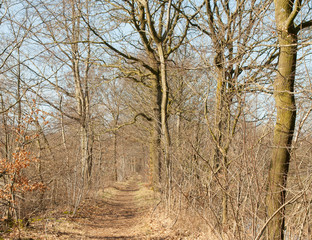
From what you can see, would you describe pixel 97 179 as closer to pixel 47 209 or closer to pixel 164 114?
pixel 47 209

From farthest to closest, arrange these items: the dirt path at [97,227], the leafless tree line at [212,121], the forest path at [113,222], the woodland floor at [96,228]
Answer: the forest path at [113,222], the dirt path at [97,227], the woodland floor at [96,228], the leafless tree line at [212,121]

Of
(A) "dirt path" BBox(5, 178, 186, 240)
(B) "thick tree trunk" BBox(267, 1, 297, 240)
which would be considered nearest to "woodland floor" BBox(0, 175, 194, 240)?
(A) "dirt path" BBox(5, 178, 186, 240)

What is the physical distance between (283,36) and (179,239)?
4.21 m

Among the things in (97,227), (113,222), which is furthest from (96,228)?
(113,222)

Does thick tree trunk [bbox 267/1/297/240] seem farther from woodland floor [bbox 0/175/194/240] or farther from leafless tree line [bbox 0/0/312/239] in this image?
woodland floor [bbox 0/175/194/240]

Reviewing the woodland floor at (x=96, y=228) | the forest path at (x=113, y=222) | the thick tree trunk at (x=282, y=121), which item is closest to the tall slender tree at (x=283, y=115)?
the thick tree trunk at (x=282, y=121)

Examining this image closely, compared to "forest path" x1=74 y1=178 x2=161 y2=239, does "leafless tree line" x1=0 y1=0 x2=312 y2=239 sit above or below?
above

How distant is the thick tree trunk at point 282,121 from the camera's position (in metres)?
3.47

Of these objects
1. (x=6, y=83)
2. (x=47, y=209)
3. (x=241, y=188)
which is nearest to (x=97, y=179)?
(x=47, y=209)

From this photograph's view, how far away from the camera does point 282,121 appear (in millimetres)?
3648

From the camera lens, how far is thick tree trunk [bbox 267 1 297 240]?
3467mm

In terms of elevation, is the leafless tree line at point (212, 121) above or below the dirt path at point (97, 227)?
above

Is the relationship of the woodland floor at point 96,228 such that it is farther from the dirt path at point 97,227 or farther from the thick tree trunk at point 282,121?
the thick tree trunk at point 282,121

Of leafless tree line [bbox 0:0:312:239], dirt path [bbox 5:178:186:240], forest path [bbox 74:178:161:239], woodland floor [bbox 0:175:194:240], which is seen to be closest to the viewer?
leafless tree line [bbox 0:0:312:239]
